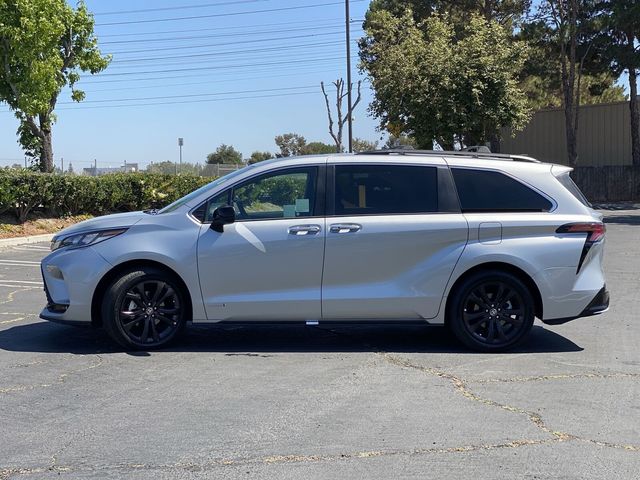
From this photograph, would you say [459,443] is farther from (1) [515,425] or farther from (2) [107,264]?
(2) [107,264]

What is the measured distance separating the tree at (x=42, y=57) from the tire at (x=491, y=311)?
16.7 meters

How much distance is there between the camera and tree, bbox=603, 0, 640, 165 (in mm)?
30688

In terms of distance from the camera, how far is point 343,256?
21.1 ft

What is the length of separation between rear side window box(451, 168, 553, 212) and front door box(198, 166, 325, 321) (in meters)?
1.40

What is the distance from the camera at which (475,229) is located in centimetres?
647

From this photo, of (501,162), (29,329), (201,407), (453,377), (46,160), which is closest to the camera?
(201,407)

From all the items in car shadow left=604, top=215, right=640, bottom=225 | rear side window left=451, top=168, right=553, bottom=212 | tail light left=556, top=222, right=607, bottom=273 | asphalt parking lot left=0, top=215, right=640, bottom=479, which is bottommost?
asphalt parking lot left=0, top=215, right=640, bottom=479

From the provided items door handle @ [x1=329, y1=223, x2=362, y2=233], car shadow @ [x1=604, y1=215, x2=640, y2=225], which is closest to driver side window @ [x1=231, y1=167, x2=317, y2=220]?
door handle @ [x1=329, y1=223, x2=362, y2=233]

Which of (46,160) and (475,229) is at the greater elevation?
(46,160)

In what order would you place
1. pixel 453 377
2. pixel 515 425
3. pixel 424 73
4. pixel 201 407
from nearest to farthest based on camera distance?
pixel 515 425 < pixel 201 407 < pixel 453 377 < pixel 424 73

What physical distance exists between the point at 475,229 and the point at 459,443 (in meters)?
2.53

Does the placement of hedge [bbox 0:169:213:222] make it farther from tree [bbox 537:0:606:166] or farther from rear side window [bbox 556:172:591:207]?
tree [bbox 537:0:606:166]

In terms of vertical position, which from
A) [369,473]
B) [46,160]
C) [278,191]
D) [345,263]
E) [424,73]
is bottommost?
[369,473]

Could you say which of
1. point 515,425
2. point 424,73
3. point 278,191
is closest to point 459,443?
point 515,425
